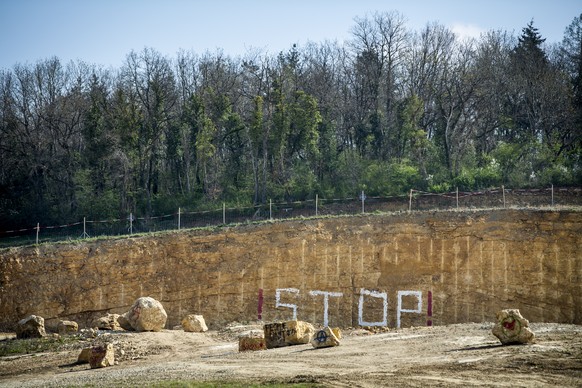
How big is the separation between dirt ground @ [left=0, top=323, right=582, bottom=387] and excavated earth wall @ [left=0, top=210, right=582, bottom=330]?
551 centimetres

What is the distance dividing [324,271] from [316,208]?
4.69m

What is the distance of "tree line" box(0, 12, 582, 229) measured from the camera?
4750 cm

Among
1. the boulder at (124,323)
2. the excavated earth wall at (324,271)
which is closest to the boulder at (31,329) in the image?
the boulder at (124,323)

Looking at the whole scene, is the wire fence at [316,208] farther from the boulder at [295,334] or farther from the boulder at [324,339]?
the boulder at [324,339]

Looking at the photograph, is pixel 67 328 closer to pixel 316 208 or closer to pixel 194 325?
pixel 194 325

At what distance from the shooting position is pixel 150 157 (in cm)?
4991

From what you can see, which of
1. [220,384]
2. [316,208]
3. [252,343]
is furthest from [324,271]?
[220,384]

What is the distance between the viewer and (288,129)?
4950 cm

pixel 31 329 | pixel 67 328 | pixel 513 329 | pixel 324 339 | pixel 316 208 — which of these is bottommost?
pixel 67 328

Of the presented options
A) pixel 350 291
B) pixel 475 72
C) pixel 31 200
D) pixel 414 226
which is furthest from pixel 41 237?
pixel 475 72

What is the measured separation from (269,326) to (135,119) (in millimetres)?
23461

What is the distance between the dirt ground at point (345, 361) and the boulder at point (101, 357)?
358 mm

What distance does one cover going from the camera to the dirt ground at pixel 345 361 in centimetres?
1989

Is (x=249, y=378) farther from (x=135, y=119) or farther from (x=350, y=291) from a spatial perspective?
(x=135, y=119)
